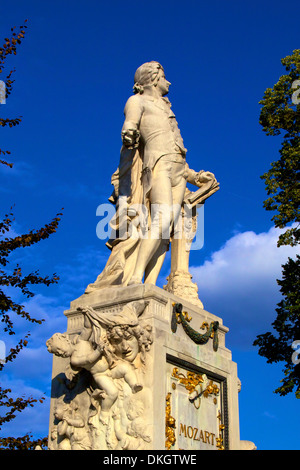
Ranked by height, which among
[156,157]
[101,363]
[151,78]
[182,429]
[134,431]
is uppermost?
[151,78]

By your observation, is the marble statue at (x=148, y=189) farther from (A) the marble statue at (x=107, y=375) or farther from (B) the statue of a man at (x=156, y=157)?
(A) the marble statue at (x=107, y=375)

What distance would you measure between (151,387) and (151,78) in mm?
5069

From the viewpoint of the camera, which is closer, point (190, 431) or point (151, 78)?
point (190, 431)

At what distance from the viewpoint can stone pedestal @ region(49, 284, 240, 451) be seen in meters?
9.43

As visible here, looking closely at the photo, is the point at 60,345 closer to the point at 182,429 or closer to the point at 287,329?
the point at 182,429

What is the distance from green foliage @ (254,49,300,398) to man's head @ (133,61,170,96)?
806 cm

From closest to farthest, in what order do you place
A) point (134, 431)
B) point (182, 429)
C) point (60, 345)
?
1. point (134, 431)
2. point (60, 345)
3. point (182, 429)

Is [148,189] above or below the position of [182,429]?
above

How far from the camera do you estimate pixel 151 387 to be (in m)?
9.49

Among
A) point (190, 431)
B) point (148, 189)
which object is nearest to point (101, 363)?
point (190, 431)

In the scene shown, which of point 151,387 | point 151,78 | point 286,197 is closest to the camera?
point 151,387

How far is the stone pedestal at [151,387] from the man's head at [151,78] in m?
3.51

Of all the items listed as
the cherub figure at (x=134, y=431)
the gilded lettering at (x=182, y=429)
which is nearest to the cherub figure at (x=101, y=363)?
the cherub figure at (x=134, y=431)

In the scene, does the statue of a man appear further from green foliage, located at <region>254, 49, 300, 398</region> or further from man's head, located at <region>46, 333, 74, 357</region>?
green foliage, located at <region>254, 49, 300, 398</region>
